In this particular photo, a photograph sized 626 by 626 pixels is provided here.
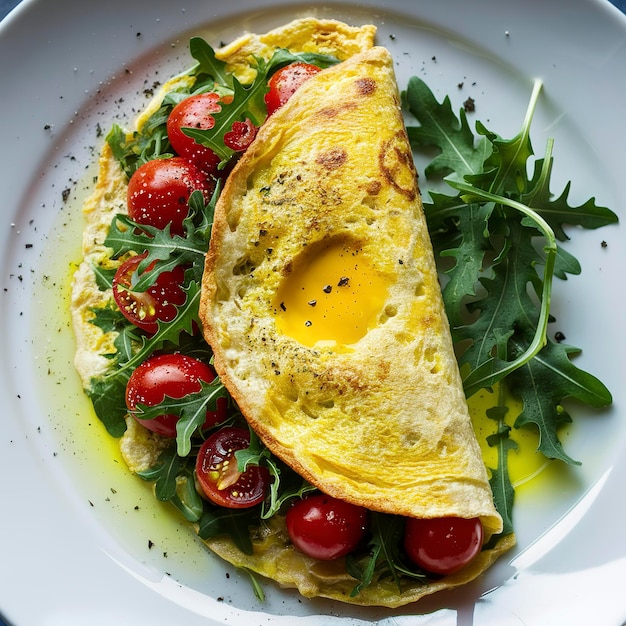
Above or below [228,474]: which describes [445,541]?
above

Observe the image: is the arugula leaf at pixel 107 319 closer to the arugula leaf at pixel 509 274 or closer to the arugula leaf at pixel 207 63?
the arugula leaf at pixel 207 63

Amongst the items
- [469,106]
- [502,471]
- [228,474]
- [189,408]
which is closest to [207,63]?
[469,106]

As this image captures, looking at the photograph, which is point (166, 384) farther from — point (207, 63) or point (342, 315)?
point (207, 63)

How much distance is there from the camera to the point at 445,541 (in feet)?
A: 11.4

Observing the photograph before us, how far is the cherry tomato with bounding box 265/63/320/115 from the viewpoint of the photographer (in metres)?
3.88

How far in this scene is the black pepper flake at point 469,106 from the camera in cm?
430

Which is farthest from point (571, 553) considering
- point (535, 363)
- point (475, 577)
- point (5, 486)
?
point (5, 486)

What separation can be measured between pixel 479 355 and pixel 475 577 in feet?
3.68

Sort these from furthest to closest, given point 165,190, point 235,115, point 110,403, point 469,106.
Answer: point 469,106, point 110,403, point 165,190, point 235,115

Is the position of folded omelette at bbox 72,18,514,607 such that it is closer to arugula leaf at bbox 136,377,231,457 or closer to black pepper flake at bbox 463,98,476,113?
arugula leaf at bbox 136,377,231,457

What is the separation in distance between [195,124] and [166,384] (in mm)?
1355

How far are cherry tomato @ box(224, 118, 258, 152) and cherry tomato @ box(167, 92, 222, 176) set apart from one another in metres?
0.13

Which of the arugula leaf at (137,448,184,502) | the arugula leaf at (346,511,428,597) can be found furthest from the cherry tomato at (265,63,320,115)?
the arugula leaf at (346,511,428,597)

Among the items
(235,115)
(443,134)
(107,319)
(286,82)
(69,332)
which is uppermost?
(443,134)
